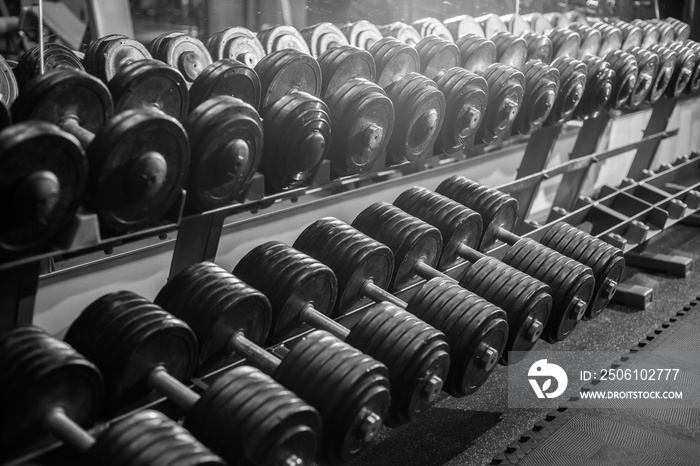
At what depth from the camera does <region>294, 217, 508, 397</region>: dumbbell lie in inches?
90.0

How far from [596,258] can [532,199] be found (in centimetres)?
83

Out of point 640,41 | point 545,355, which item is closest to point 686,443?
point 545,355

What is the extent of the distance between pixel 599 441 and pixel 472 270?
78 cm

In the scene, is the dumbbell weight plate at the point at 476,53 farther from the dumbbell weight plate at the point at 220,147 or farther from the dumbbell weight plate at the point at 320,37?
the dumbbell weight plate at the point at 220,147

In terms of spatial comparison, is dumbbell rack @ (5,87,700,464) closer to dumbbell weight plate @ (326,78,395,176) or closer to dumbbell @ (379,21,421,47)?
dumbbell weight plate @ (326,78,395,176)

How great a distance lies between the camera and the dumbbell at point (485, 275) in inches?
99.3

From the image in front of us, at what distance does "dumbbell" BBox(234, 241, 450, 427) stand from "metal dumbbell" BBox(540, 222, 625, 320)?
114cm

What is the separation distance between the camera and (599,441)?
252cm

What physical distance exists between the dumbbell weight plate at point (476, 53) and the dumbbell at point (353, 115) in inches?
32.3

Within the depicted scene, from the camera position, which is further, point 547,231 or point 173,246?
point 547,231

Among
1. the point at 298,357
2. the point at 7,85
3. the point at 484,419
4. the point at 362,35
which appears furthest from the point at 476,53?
the point at 7,85

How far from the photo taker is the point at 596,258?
2996mm

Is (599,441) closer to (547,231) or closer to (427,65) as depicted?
(547,231)

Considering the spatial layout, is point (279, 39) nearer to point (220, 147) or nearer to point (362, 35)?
point (362, 35)
